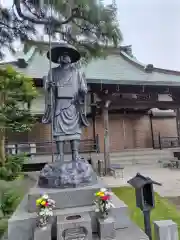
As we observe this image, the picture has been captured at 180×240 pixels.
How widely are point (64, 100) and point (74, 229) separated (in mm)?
1788

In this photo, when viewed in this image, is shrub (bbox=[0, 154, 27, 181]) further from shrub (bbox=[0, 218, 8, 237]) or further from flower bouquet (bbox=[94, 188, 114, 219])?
flower bouquet (bbox=[94, 188, 114, 219])

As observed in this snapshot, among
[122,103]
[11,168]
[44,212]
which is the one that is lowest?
[44,212]

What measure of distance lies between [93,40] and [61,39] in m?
0.77

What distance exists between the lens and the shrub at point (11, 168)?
4805mm

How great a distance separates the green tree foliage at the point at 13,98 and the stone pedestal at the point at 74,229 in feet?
11.7

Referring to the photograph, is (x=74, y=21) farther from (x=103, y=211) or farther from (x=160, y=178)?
(x=160, y=178)

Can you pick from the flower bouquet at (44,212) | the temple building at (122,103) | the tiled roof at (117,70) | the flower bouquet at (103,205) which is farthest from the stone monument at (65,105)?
the tiled roof at (117,70)

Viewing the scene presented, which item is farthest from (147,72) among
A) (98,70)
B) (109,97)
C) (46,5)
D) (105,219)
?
(105,219)

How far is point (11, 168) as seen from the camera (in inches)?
205

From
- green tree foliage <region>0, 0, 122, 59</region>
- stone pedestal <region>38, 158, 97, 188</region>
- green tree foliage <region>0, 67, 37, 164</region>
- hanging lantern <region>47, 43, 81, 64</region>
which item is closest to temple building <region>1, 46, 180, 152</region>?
green tree foliage <region>0, 67, 37, 164</region>

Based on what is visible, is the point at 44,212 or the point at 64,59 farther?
the point at 64,59

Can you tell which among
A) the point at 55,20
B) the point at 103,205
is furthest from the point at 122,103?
the point at 103,205

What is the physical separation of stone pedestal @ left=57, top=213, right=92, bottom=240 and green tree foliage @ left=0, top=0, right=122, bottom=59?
3.12 m

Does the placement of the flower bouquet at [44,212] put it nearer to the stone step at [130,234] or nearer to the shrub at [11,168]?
the stone step at [130,234]
